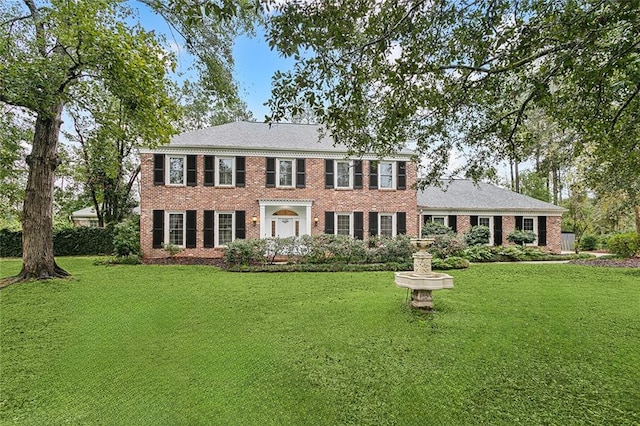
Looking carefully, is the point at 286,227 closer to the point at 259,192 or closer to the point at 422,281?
the point at 259,192

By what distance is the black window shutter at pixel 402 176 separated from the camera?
56.2ft

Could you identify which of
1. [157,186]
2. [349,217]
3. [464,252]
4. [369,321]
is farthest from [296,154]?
[369,321]

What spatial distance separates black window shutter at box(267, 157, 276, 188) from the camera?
16.3 metres

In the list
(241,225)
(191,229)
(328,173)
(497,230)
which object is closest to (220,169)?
(241,225)

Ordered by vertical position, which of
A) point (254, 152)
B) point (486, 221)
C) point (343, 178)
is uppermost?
point (254, 152)

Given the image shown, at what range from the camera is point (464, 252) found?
15492mm

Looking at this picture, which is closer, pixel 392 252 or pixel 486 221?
pixel 392 252

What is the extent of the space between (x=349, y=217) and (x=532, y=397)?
13.5 m

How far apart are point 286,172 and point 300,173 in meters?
0.68

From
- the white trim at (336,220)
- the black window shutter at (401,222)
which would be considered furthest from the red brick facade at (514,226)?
the white trim at (336,220)

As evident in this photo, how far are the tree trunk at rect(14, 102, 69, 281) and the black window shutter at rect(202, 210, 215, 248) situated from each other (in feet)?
20.7

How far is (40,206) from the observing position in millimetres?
9625

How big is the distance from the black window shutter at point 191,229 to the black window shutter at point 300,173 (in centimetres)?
505

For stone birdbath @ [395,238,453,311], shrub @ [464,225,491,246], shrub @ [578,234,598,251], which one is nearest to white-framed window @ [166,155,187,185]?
stone birdbath @ [395,238,453,311]
